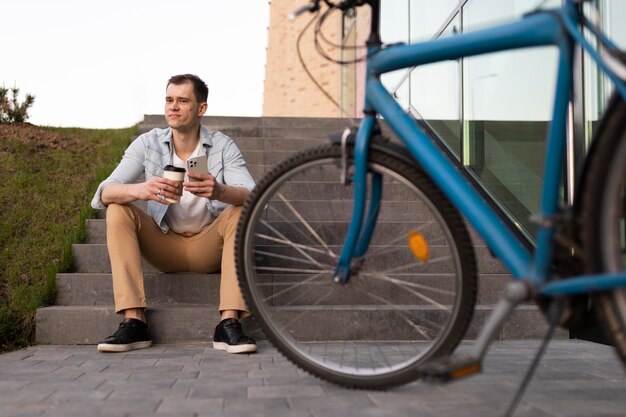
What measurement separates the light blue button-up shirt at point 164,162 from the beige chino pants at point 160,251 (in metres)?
0.08

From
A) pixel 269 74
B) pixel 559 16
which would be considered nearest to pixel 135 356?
pixel 559 16

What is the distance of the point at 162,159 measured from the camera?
324 cm

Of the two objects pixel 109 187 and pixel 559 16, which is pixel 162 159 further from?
pixel 559 16

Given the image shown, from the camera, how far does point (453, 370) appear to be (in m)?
1.53

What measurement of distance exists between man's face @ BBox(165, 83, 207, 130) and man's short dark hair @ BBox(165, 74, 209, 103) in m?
0.02

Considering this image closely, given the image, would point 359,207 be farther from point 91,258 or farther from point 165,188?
point 91,258

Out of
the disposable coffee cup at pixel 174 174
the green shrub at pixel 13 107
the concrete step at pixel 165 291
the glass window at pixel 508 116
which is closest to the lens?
the disposable coffee cup at pixel 174 174

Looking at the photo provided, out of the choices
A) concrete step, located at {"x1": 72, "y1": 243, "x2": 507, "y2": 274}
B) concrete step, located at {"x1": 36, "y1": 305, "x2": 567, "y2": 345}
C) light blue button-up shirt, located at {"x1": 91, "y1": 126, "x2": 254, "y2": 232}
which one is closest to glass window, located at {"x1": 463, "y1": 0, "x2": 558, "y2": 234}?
concrete step, located at {"x1": 36, "y1": 305, "x2": 567, "y2": 345}

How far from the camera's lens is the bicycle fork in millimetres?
1993

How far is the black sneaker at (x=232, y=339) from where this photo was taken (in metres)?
2.77

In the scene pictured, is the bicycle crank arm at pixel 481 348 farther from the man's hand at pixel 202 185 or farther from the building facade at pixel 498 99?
the man's hand at pixel 202 185

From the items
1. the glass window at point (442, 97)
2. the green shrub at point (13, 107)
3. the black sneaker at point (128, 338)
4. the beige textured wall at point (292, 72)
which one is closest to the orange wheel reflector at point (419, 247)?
the black sneaker at point (128, 338)

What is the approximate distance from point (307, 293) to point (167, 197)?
1.03 metres

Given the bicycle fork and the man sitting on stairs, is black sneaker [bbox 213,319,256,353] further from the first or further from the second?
the bicycle fork
